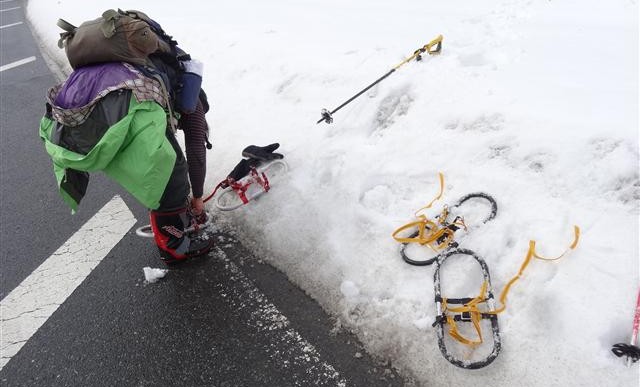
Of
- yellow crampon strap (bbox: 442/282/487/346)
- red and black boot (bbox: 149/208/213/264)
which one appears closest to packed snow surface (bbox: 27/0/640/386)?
yellow crampon strap (bbox: 442/282/487/346)

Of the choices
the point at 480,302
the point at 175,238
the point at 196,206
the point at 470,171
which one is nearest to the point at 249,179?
the point at 196,206

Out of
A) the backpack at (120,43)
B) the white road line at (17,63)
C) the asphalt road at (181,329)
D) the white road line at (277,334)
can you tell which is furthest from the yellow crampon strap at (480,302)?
the white road line at (17,63)

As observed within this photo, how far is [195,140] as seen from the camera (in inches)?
Answer: 128

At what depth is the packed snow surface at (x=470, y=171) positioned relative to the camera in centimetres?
232

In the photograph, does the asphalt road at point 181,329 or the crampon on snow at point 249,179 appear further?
the crampon on snow at point 249,179

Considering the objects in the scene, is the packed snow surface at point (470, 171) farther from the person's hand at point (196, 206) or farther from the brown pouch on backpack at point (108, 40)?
the brown pouch on backpack at point (108, 40)

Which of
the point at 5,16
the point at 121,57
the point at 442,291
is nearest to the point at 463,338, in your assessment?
the point at 442,291

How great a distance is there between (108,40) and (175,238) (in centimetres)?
145

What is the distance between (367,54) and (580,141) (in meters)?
2.83

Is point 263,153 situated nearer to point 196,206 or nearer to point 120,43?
point 196,206

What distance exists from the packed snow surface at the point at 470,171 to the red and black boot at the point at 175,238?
1.29 ft

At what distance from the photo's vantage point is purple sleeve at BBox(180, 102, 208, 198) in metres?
3.20

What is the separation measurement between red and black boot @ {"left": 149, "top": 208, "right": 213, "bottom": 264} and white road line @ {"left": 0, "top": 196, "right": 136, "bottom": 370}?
2.40 ft

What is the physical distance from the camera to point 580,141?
2.94m
